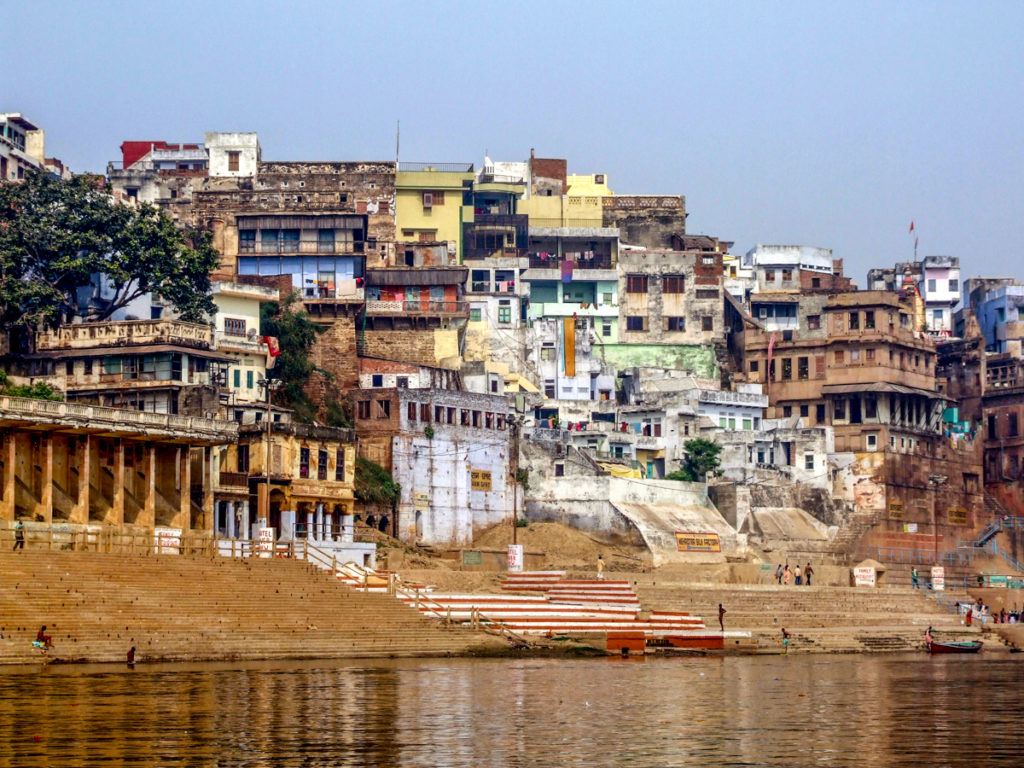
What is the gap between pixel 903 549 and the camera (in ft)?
270

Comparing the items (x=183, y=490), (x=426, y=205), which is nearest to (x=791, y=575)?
(x=183, y=490)

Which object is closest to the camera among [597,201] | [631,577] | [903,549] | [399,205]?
[631,577]

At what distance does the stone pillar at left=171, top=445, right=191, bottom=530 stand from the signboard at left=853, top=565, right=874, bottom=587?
2904 cm

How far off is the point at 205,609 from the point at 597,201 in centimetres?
5983

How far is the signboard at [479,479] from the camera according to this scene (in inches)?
2795

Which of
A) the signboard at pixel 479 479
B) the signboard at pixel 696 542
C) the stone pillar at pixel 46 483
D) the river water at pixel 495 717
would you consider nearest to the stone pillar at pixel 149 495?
the stone pillar at pixel 46 483

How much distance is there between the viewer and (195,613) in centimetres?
4438

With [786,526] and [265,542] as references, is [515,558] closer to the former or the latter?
[265,542]

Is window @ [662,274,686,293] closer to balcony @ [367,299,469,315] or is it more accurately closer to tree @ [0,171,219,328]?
Answer: balcony @ [367,299,469,315]

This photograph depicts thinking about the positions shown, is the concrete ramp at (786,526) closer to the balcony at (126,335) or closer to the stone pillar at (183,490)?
the balcony at (126,335)

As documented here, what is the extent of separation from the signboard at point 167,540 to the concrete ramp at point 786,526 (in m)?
31.8

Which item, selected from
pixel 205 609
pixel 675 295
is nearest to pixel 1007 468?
pixel 675 295

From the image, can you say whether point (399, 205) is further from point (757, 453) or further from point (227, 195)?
point (757, 453)

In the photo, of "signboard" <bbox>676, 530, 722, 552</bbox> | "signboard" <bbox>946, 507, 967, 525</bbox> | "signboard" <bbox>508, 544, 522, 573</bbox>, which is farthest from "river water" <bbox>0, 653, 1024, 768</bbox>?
"signboard" <bbox>946, 507, 967, 525</bbox>
